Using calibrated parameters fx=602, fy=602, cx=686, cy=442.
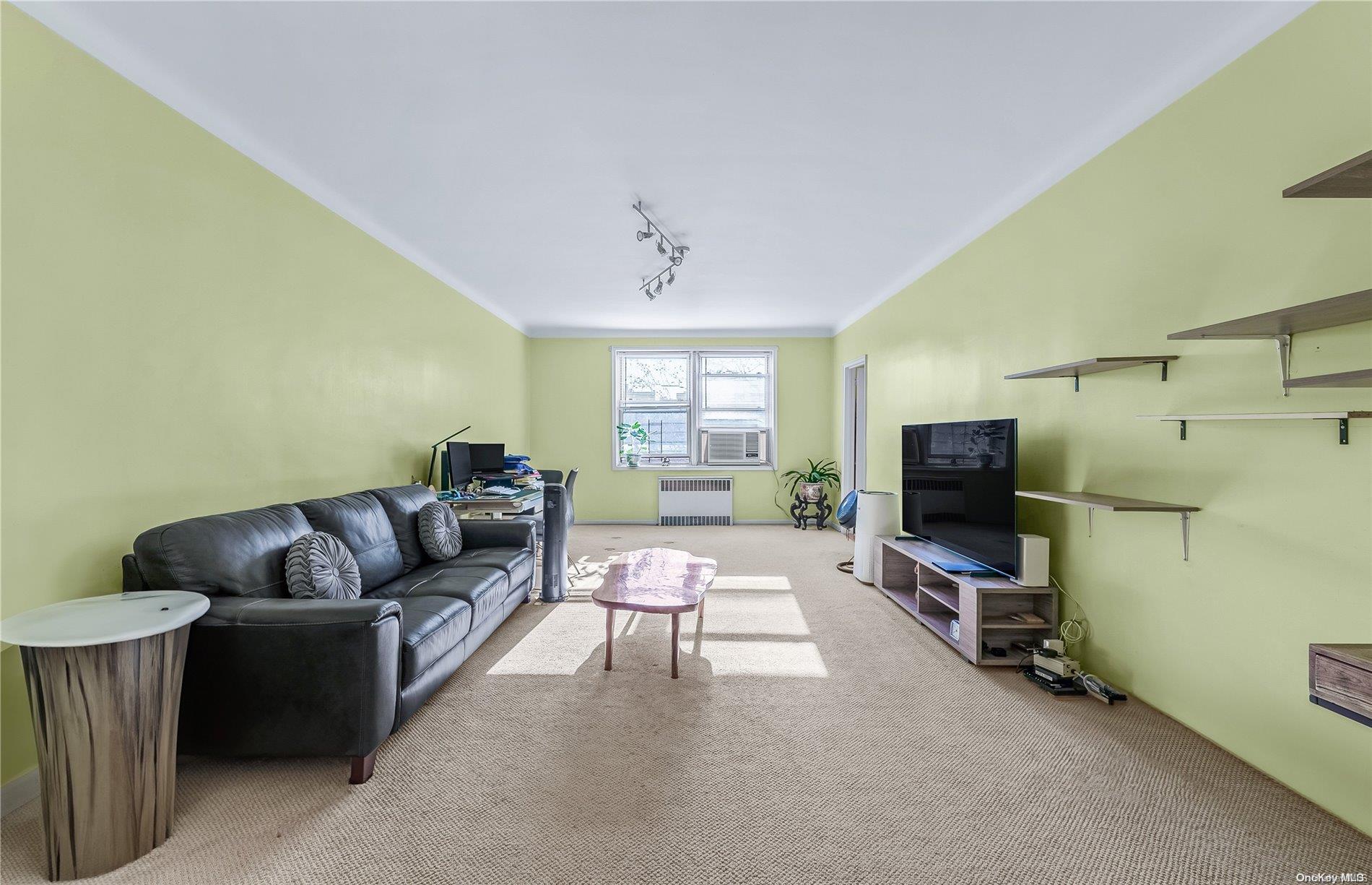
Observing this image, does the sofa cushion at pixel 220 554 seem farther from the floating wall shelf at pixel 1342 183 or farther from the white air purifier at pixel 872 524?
the white air purifier at pixel 872 524

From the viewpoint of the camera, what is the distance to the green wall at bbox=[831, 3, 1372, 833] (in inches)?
75.2

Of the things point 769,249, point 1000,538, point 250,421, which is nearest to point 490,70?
point 250,421

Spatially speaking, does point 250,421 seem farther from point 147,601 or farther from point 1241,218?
point 1241,218

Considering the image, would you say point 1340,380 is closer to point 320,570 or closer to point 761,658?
point 761,658

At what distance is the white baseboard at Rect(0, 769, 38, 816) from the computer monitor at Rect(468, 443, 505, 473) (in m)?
3.39

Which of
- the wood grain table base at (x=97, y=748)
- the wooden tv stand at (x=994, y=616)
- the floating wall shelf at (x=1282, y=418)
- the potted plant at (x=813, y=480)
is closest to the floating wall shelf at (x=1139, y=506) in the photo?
the floating wall shelf at (x=1282, y=418)

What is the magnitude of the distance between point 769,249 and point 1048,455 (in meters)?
2.49

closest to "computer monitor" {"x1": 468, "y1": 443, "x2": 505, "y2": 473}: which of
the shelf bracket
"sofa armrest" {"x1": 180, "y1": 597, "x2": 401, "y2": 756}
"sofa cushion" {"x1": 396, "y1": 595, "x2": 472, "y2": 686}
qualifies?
"sofa cushion" {"x1": 396, "y1": 595, "x2": 472, "y2": 686}

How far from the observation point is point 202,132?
2711mm

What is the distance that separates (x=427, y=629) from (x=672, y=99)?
8.23ft

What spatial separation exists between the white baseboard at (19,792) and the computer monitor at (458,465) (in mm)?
2827

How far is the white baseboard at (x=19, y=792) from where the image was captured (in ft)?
6.42

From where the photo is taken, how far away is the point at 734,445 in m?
8.27

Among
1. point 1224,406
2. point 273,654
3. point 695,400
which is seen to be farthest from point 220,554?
point 695,400
